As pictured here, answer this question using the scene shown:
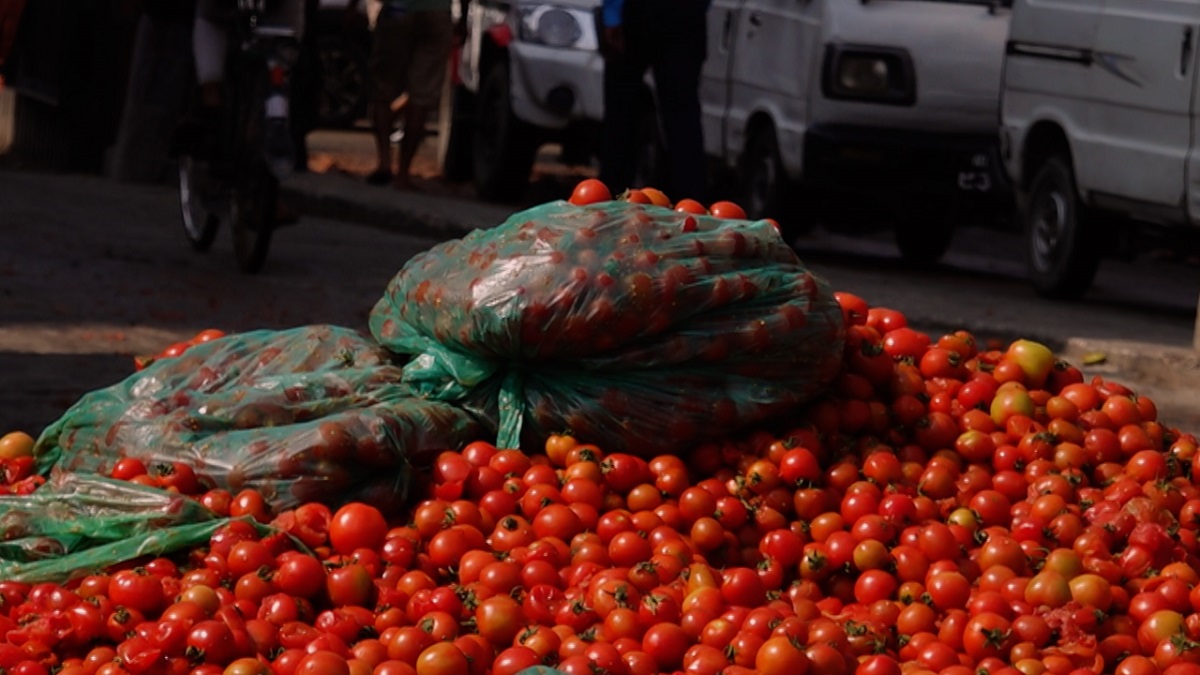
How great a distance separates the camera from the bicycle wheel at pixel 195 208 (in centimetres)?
1067

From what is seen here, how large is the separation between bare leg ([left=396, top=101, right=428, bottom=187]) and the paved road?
326 millimetres

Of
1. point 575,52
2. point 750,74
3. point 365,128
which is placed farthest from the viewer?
point 365,128

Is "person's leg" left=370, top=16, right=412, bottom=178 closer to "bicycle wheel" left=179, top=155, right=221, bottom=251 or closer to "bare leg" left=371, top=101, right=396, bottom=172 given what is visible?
"bare leg" left=371, top=101, right=396, bottom=172

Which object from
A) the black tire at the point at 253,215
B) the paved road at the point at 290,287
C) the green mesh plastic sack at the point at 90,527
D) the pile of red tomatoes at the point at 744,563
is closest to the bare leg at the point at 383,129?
the paved road at the point at 290,287

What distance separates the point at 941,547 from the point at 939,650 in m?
0.44

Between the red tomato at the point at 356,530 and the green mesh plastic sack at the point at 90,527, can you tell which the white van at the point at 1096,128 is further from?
the green mesh plastic sack at the point at 90,527

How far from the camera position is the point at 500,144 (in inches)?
577

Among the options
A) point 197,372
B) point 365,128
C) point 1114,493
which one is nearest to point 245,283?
point 197,372

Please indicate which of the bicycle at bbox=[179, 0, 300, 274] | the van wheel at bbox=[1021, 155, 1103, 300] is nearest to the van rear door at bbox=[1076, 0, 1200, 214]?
the van wheel at bbox=[1021, 155, 1103, 300]

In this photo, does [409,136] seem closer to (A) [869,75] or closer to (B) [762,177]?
(B) [762,177]

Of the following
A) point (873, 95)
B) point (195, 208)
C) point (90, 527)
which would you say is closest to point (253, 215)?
point (195, 208)

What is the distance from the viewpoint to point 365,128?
2153cm

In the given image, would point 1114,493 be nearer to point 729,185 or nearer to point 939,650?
point 939,650

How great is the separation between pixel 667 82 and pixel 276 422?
214 inches
